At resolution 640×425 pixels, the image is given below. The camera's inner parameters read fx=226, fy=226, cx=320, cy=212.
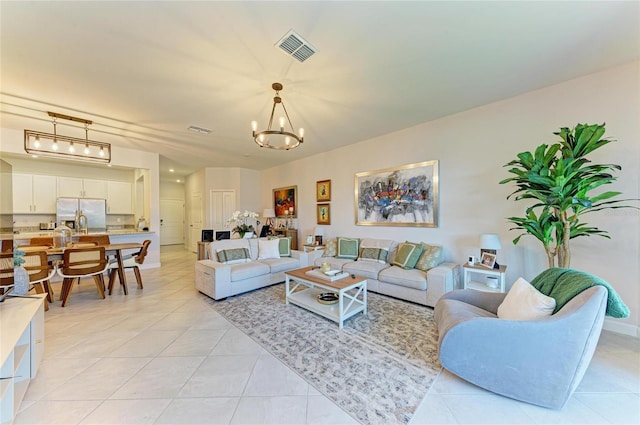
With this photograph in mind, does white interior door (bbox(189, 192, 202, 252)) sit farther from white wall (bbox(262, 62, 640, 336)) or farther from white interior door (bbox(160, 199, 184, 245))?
white wall (bbox(262, 62, 640, 336))

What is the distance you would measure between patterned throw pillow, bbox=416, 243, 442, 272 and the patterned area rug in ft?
1.94

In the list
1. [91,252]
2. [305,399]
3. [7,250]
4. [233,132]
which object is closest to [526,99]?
[305,399]

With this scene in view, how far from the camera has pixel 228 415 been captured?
146cm

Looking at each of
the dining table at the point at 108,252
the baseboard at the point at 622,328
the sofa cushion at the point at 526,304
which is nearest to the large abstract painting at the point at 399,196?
the sofa cushion at the point at 526,304

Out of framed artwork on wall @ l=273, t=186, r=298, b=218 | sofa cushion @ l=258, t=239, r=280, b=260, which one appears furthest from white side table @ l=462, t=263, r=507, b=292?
framed artwork on wall @ l=273, t=186, r=298, b=218

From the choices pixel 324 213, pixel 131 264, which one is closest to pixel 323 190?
pixel 324 213

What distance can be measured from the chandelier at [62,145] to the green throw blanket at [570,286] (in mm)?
6083

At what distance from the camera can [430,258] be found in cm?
336

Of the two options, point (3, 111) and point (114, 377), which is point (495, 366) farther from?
point (3, 111)

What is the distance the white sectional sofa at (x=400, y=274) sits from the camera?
3008mm

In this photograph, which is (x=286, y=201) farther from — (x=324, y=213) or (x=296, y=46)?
(x=296, y=46)

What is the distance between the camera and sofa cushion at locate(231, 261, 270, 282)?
3494mm

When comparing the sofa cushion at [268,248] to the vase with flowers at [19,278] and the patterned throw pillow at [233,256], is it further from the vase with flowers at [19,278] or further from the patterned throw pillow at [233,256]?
the vase with flowers at [19,278]

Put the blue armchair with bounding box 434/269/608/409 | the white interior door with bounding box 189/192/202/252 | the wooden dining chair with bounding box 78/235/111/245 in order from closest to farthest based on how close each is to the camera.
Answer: the blue armchair with bounding box 434/269/608/409
the wooden dining chair with bounding box 78/235/111/245
the white interior door with bounding box 189/192/202/252
